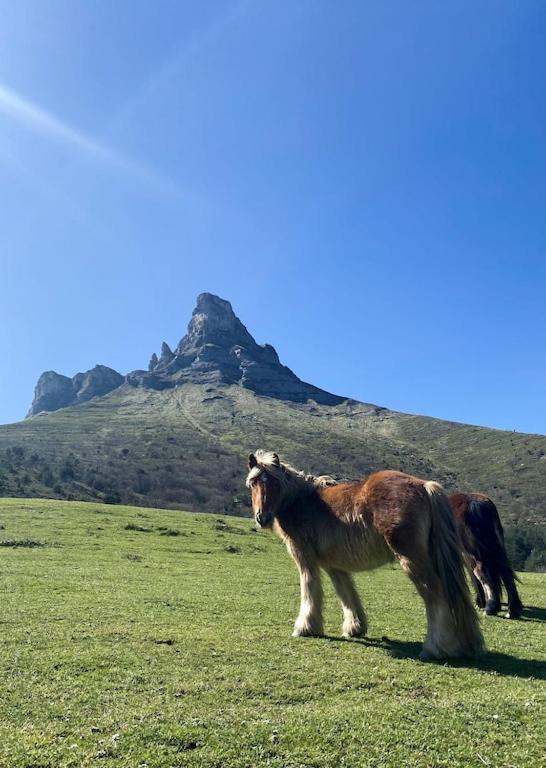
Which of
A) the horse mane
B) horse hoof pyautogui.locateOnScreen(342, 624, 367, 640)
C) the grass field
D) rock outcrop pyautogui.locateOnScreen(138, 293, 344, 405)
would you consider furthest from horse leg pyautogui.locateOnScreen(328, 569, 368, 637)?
rock outcrop pyautogui.locateOnScreen(138, 293, 344, 405)

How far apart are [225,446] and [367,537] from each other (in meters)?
94.9

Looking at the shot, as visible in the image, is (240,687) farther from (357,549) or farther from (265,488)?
(265,488)

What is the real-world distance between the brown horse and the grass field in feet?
1.41

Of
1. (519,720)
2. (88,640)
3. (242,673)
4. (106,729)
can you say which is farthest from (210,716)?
(88,640)

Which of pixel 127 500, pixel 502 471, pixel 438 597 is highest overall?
pixel 502 471

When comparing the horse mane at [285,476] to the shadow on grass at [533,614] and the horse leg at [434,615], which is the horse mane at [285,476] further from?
the shadow on grass at [533,614]

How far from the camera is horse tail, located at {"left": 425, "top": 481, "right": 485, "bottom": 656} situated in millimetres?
6492

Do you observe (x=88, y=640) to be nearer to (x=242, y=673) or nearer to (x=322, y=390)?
(x=242, y=673)

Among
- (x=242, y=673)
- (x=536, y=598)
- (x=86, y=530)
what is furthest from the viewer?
(x=86, y=530)

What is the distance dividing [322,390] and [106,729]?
174612 mm

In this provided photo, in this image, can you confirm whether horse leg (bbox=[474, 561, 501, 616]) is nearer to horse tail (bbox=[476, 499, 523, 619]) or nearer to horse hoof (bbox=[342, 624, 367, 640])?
horse tail (bbox=[476, 499, 523, 619])

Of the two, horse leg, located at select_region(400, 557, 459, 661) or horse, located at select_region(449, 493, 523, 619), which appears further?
horse, located at select_region(449, 493, 523, 619)

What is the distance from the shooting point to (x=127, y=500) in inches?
2223

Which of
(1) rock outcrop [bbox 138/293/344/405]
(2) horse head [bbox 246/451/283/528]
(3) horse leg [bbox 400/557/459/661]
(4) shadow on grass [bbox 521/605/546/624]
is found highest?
(1) rock outcrop [bbox 138/293/344/405]
